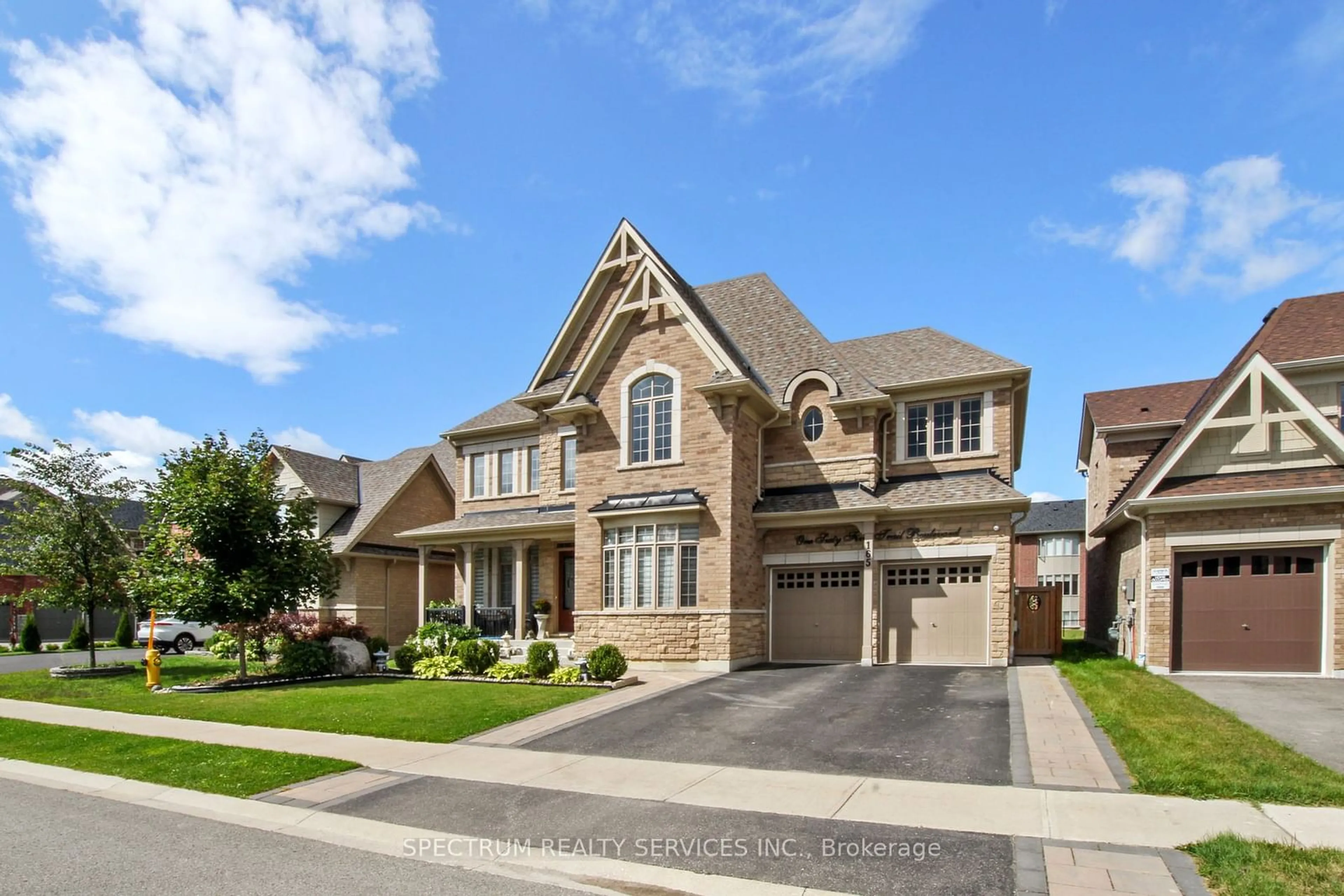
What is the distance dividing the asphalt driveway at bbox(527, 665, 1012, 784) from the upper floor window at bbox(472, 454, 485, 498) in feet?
41.5

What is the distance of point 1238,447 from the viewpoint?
16.6m

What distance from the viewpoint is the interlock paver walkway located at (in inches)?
319

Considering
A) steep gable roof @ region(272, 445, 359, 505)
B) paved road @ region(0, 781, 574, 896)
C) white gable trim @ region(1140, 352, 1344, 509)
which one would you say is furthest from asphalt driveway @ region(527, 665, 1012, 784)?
steep gable roof @ region(272, 445, 359, 505)

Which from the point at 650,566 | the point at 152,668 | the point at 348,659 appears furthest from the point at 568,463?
the point at 152,668

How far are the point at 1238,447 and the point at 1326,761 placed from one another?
9.96 meters

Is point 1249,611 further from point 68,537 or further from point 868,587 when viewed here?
point 68,537

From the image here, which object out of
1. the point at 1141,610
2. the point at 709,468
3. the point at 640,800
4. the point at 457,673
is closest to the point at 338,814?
the point at 640,800

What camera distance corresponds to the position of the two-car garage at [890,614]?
18.3 m

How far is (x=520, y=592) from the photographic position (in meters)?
22.6

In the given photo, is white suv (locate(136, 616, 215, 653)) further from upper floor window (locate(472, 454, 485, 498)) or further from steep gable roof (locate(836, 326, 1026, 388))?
steep gable roof (locate(836, 326, 1026, 388))

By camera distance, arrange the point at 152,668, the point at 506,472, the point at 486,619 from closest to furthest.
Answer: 1. the point at 152,668
2. the point at 486,619
3. the point at 506,472

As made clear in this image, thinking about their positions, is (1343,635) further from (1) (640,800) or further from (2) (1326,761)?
(1) (640,800)

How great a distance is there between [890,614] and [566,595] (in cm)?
960

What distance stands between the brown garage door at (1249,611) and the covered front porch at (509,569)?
14.5 m
